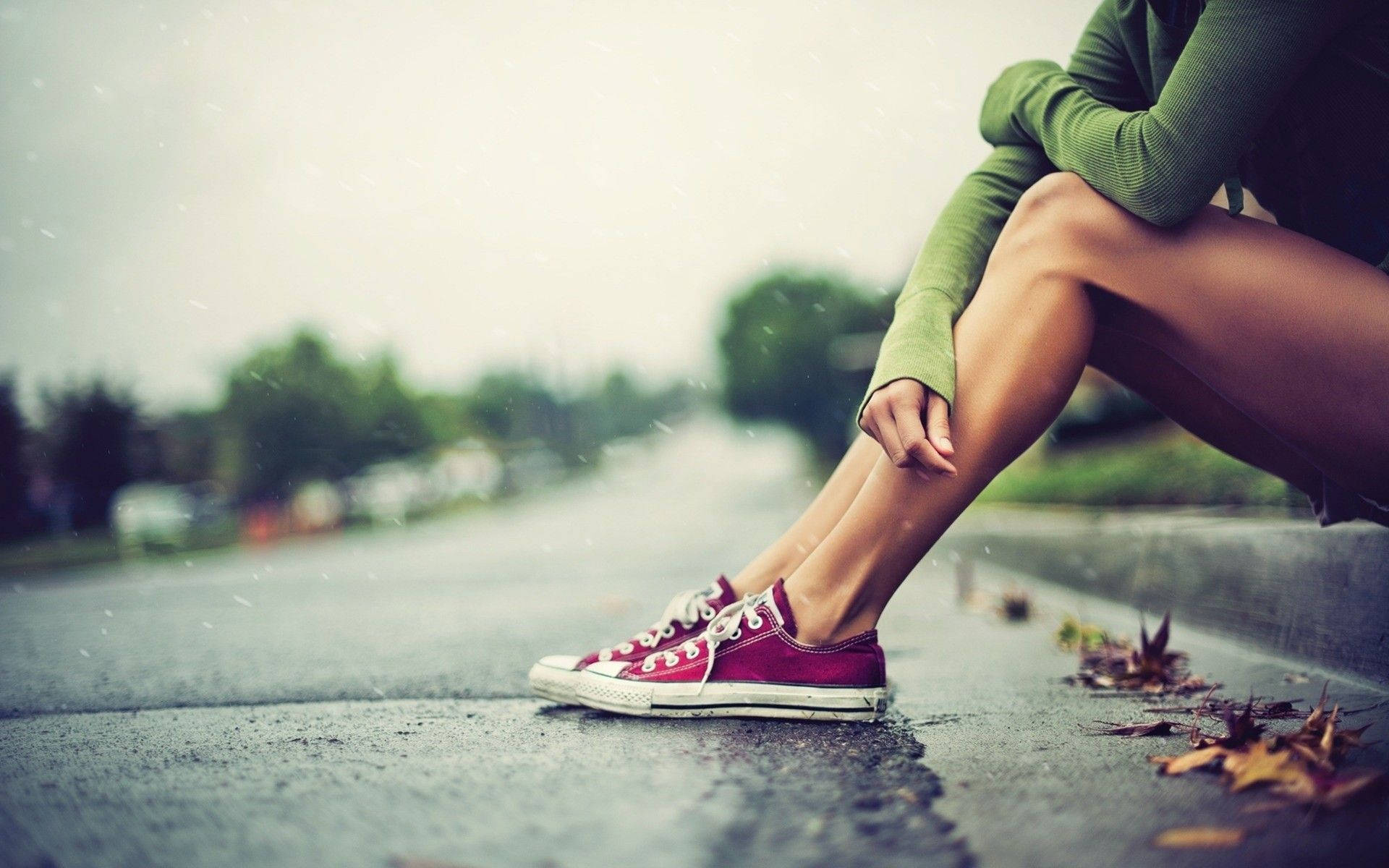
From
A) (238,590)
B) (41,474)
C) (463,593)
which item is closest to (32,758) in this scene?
(463,593)

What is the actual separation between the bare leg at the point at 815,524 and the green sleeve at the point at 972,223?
28cm

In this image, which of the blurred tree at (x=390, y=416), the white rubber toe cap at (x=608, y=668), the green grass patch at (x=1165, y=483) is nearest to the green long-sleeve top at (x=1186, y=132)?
Answer: the white rubber toe cap at (x=608, y=668)

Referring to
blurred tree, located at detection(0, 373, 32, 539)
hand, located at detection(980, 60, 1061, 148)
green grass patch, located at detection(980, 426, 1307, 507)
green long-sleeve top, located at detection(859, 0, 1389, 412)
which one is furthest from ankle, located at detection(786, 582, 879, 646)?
blurred tree, located at detection(0, 373, 32, 539)

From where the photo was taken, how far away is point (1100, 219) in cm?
143

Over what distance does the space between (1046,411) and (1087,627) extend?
1556 millimetres

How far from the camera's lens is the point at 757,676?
5.25 feet

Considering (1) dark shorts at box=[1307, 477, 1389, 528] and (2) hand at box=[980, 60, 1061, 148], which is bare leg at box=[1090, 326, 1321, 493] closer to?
(1) dark shorts at box=[1307, 477, 1389, 528]

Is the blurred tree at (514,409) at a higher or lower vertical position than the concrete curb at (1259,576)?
higher

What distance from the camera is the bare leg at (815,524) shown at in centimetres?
177

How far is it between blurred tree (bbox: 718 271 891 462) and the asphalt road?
124 feet

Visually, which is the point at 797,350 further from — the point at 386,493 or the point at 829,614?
the point at 829,614

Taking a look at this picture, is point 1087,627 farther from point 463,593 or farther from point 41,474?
point 41,474

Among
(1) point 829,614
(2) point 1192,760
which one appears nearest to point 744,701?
(1) point 829,614

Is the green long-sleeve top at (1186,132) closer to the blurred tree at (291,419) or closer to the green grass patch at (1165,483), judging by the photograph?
the green grass patch at (1165,483)
